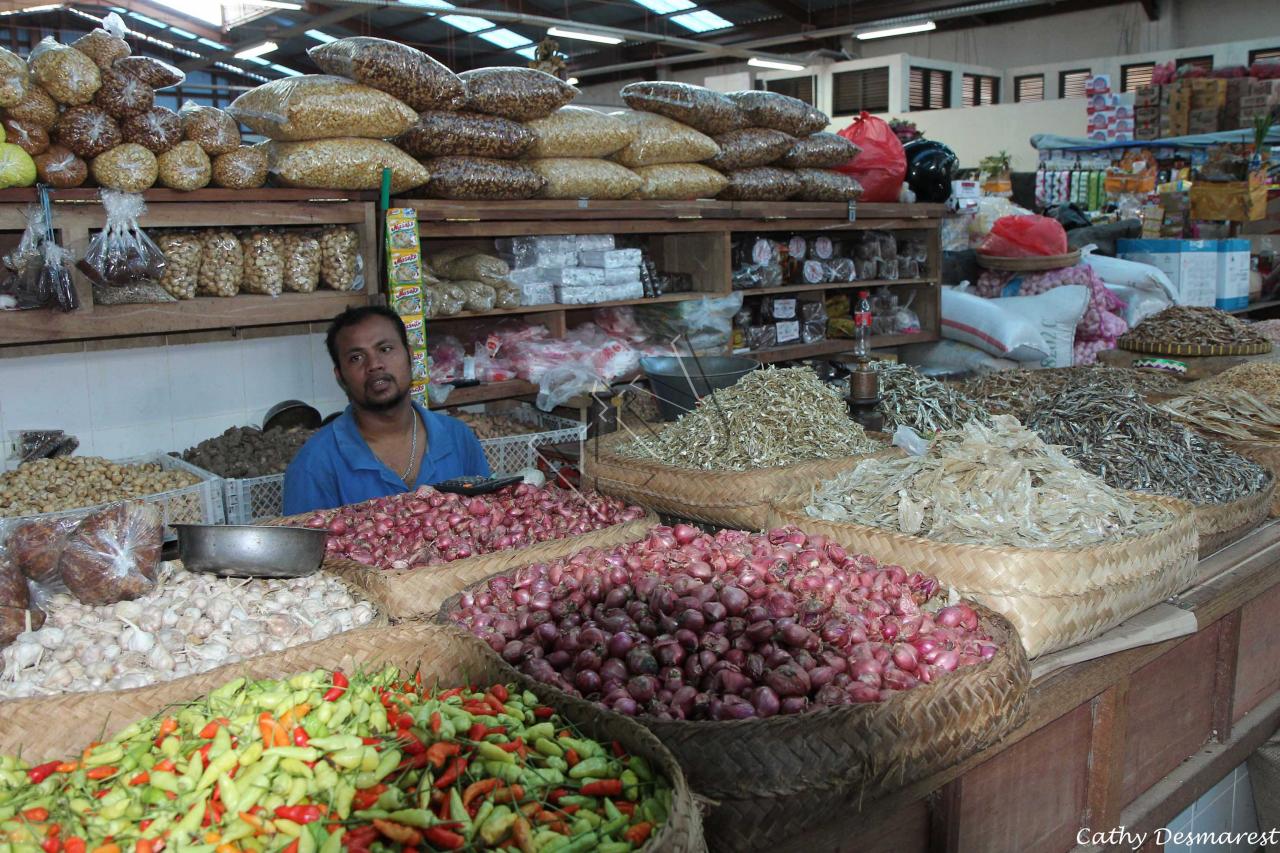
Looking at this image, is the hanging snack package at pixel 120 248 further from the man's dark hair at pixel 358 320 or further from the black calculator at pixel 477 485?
the black calculator at pixel 477 485

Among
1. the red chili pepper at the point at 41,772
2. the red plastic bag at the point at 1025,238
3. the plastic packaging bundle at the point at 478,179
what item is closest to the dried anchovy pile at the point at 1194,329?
the red plastic bag at the point at 1025,238

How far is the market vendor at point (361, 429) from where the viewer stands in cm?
274

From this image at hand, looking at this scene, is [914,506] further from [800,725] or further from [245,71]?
[245,71]

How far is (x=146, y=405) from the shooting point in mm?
3457

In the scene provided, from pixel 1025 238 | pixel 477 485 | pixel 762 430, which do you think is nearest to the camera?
pixel 477 485

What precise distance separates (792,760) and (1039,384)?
275 cm

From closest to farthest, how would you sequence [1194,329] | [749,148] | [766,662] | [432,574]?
[766,662] → [432,574] → [749,148] → [1194,329]

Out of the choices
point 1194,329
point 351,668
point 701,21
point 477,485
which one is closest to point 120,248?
point 477,485

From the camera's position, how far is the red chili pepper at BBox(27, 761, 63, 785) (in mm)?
1222

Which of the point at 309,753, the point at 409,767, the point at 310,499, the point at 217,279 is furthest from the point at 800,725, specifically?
the point at 217,279

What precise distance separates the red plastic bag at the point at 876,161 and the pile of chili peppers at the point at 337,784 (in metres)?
4.26

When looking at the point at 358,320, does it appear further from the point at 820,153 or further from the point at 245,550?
the point at 820,153

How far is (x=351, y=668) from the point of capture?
1508mm

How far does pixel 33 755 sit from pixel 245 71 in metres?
15.0
